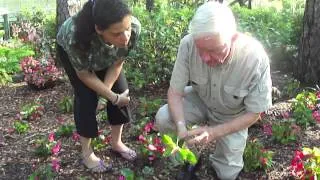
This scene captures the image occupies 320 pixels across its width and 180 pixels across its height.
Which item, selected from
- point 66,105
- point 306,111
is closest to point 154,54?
point 66,105

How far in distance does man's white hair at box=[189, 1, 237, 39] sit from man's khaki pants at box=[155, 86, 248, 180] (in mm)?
808

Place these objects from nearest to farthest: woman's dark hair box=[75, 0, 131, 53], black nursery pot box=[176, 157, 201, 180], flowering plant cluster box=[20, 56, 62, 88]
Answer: woman's dark hair box=[75, 0, 131, 53] → black nursery pot box=[176, 157, 201, 180] → flowering plant cluster box=[20, 56, 62, 88]

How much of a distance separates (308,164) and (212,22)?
119 cm

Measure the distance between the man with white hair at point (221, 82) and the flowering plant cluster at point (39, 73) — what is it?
8.83 ft

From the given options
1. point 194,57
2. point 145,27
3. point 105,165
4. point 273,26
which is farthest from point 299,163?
point 273,26

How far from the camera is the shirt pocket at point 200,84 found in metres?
3.01

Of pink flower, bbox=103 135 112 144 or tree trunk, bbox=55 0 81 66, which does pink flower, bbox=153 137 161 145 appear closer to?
pink flower, bbox=103 135 112 144

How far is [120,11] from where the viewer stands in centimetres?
270

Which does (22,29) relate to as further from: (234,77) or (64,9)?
(234,77)

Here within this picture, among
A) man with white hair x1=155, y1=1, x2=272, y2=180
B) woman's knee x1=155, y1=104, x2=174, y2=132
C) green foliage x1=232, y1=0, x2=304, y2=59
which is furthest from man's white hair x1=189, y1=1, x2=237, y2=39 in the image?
green foliage x1=232, y1=0, x2=304, y2=59

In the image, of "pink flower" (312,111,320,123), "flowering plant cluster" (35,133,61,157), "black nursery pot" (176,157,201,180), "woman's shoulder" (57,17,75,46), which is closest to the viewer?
"woman's shoulder" (57,17,75,46)

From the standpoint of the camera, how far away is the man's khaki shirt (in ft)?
9.34

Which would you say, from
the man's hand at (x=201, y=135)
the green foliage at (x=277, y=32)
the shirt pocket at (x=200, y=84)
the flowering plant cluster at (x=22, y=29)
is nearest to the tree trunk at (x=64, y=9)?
the flowering plant cluster at (x=22, y=29)

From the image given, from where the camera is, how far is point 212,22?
2.55m
